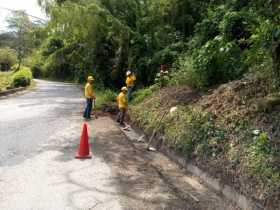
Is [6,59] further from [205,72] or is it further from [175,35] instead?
[205,72]

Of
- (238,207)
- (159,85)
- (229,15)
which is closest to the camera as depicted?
(238,207)

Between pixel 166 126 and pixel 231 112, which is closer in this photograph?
pixel 231 112

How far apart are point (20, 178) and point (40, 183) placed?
1.65 ft

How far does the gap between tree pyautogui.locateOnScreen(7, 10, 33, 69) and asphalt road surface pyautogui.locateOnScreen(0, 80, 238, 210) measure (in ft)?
169

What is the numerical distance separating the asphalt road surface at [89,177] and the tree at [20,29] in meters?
51.4

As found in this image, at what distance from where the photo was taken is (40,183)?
6.77m

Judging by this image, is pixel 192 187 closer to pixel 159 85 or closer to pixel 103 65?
pixel 159 85

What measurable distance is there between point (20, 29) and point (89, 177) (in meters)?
58.9

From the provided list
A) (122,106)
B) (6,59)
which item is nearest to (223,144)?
(122,106)

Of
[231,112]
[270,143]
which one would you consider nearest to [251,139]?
[270,143]

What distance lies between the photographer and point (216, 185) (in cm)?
683

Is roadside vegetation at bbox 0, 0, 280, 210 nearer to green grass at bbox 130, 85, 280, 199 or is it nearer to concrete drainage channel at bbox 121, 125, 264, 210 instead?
green grass at bbox 130, 85, 280, 199

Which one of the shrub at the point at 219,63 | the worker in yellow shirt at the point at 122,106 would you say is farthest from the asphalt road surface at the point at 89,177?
the shrub at the point at 219,63

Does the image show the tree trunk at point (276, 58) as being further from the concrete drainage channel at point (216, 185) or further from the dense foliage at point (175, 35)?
the concrete drainage channel at point (216, 185)
